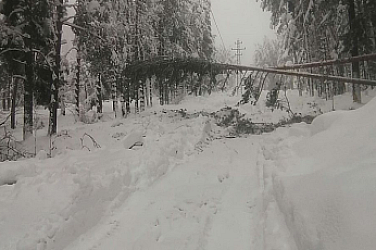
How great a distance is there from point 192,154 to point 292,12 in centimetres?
1785

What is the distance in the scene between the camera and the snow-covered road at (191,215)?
4180 millimetres

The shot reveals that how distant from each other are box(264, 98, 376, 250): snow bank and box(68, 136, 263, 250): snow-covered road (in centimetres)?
65

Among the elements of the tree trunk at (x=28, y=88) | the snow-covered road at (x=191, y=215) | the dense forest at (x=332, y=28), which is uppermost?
the dense forest at (x=332, y=28)

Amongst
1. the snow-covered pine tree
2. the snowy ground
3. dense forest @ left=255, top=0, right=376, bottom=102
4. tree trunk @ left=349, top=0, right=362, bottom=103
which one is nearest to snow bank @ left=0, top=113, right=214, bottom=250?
the snowy ground

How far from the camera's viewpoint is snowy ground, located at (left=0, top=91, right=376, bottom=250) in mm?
3486

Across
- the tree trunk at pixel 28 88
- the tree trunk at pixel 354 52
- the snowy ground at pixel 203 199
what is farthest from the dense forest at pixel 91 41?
the tree trunk at pixel 354 52

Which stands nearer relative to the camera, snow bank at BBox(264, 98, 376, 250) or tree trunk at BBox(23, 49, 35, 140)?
snow bank at BBox(264, 98, 376, 250)

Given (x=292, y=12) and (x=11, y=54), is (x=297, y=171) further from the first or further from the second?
(x=292, y=12)

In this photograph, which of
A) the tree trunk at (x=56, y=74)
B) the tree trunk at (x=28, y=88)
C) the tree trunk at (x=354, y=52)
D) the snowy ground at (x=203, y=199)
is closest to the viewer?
the snowy ground at (x=203, y=199)

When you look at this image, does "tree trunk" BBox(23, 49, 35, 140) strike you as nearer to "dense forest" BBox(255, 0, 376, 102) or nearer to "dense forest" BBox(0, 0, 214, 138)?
"dense forest" BBox(0, 0, 214, 138)

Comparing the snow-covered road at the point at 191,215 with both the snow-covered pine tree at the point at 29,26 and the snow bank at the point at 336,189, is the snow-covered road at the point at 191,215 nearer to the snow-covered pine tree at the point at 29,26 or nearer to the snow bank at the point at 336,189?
the snow bank at the point at 336,189

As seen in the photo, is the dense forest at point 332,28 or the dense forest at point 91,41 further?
the dense forest at point 332,28

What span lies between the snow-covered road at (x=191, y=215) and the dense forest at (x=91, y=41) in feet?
22.6

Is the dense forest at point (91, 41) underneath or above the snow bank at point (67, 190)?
above
